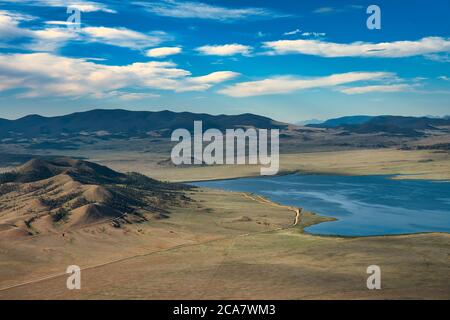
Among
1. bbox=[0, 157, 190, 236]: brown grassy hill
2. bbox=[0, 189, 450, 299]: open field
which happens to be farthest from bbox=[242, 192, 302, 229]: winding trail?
bbox=[0, 157, 190, 236]: brown grassy hill

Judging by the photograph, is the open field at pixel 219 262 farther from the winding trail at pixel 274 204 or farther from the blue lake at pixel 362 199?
the blue lake at pixel 362 199

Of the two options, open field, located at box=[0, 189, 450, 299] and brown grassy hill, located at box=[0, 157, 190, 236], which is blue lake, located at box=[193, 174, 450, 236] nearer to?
open field, located at box=[0, 189, 450, 299]

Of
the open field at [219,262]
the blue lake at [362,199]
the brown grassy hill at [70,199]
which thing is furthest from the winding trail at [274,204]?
the brown grassy hill at [70,199]

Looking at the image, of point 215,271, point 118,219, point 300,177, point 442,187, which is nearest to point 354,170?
point 300,177

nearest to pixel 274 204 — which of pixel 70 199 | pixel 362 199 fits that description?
pixel 362 199

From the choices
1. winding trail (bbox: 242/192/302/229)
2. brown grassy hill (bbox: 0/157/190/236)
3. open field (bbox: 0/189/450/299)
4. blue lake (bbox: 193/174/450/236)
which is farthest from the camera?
winding trail (bbox: 242/192/302/229)
